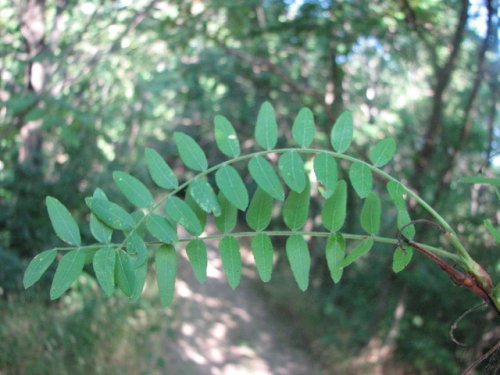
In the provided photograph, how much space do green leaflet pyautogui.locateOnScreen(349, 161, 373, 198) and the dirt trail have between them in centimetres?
569

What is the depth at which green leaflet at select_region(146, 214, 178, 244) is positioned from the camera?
1182 mm

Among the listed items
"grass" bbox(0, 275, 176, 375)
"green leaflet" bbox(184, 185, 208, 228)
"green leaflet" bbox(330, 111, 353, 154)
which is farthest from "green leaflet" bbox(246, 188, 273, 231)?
"grass" bbox(0, 275, 176, 375)

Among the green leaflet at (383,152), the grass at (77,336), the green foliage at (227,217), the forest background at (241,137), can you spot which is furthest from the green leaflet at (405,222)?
the grass at (77,336)

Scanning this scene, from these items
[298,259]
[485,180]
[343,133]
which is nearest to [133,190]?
[298,259]

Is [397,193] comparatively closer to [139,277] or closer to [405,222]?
[405,222]

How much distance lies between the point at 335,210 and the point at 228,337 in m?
7.66

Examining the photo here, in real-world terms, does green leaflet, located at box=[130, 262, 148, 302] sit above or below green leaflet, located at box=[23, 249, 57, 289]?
below

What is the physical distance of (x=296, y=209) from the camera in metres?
1.33

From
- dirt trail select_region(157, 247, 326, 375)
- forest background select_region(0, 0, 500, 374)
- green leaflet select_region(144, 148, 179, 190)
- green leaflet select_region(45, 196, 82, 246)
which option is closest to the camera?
green leaflet select_region(45, 196, 82, 246)

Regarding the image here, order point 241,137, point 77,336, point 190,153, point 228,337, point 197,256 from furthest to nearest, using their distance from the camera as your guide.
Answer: point 241,137 → point 228,337 → point 77,336 → point 190,153 → point 197,256

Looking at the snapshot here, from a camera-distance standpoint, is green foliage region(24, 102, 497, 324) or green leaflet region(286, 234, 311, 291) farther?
green leaflet region(286, 234, 311, 291)

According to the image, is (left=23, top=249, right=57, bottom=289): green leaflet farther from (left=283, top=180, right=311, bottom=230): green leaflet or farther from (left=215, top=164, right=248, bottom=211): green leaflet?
(left=283, top=180, right=311, bottom=230): green leaflet

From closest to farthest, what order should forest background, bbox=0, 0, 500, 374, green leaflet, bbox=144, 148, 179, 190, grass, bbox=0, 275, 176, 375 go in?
green leaflet, bbox=144, 148, 179, 190, grass, bbox=0, 275, 176, 375, forest background, bbox=0, 0, 500, 374

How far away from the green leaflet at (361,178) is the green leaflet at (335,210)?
0.09 ft
